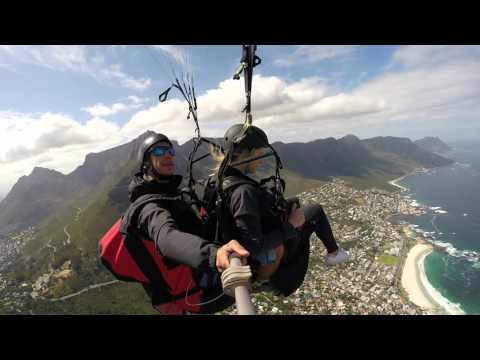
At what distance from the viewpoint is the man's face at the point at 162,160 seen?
4.22 meters

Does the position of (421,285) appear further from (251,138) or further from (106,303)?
(251,138)

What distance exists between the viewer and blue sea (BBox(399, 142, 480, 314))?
66250 mm

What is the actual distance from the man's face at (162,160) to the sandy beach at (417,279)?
75037 millimetres

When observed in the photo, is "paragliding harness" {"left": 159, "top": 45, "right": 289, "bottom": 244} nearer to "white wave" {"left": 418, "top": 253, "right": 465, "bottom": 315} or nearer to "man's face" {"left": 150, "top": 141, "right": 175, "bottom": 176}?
"man's face" {"left": 150, "top": 141, "right": 175, "bottom": 176}

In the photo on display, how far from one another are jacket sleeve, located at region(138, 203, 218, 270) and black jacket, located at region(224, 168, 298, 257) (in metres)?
0.90

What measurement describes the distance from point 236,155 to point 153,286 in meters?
2.18

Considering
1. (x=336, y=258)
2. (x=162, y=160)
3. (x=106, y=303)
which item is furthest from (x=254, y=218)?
(x=106, y=303)

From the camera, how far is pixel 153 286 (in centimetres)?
402

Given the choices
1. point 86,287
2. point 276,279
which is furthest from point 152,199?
point 86,287

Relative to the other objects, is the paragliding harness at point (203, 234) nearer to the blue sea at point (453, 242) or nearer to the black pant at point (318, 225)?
the black pant at point (318, 225)

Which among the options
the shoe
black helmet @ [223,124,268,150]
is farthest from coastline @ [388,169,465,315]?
black helmet @ [223,124,268,150]

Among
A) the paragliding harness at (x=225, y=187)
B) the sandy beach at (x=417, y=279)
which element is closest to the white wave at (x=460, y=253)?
the sandy beach at (x=417, y=279)

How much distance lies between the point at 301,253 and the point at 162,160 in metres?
2.78
